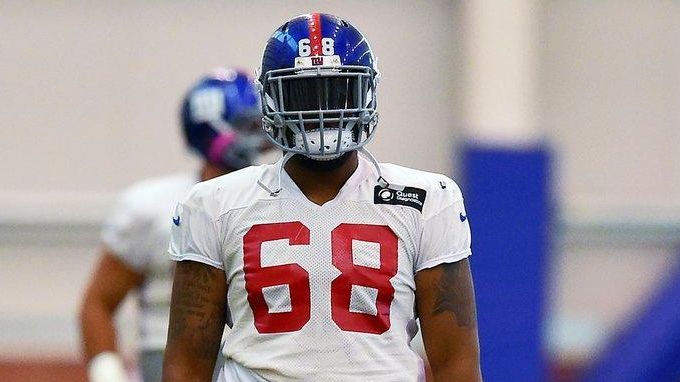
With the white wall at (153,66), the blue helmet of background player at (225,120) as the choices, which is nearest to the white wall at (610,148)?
the white wall at (153,66)

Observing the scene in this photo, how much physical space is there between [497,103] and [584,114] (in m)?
0.56

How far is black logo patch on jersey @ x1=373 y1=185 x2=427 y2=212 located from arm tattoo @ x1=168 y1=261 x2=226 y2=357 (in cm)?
28

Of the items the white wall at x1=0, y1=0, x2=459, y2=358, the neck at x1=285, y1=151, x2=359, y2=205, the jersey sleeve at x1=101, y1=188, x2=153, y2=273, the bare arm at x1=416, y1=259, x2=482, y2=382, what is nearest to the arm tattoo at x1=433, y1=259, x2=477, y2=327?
the bare arm at x1=416, y1=259, x2=482, y2=382

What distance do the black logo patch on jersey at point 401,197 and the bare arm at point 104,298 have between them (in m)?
1.11

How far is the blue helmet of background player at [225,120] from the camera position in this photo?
336cm

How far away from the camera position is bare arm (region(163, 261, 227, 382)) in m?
2.41

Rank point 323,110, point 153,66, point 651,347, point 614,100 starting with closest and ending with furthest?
point 323,110, point 651,347, point 153,66, point 614,100

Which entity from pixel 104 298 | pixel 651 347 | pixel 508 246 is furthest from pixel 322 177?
pixel 651 347

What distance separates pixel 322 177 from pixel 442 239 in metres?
0.21

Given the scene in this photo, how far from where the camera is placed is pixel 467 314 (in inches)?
94.9

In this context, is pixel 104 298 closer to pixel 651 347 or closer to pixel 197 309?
pixel 197 309

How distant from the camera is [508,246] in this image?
16.6ft

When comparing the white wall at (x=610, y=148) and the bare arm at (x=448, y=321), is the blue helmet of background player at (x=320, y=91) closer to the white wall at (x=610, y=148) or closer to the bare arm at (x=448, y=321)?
the bare arm at (x=448, y=321)

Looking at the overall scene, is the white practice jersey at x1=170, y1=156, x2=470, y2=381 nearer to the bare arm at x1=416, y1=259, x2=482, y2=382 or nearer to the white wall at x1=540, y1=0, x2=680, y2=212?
the bare arm at x1=416, y1=259, x2=482, y2=382
